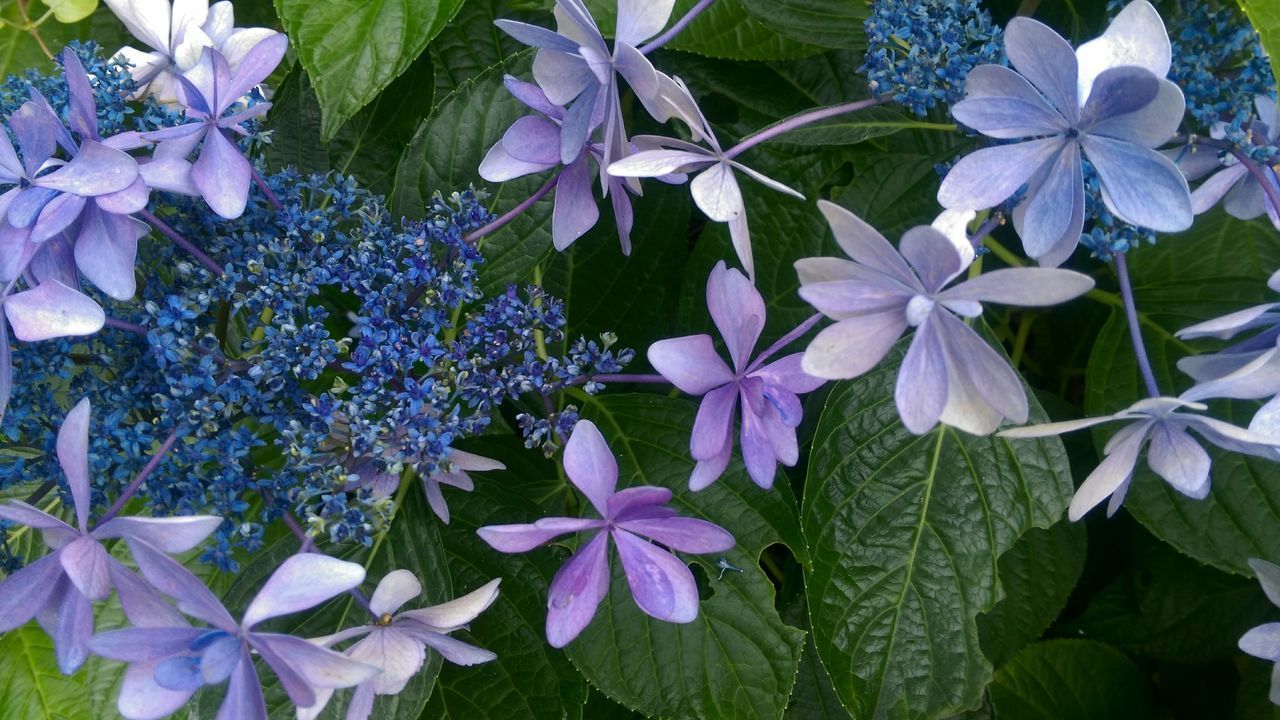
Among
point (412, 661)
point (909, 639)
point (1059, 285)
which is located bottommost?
point (909, 639)

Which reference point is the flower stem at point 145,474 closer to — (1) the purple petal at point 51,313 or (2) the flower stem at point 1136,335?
(1) the purple petal at point 51,313

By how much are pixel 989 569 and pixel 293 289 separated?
1.65 ft

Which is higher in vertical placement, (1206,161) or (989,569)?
(1206,161)

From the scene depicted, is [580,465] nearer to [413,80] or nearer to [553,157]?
[553,157]

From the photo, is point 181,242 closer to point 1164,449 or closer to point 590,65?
point 590,65

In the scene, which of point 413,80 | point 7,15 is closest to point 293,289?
point 413,80

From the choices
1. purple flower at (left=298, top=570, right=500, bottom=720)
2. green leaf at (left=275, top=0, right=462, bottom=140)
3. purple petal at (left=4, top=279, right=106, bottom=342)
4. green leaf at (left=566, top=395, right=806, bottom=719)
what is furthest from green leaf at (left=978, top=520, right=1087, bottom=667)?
purple petal at (left=4, top=279, right=106, bottom=342)

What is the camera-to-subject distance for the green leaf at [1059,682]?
1.00 metres

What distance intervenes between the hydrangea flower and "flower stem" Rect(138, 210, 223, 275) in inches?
6.0

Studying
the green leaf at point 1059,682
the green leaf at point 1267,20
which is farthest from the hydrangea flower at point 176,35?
the green leaf at point 1059,682

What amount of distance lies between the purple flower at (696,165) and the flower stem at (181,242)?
24cm

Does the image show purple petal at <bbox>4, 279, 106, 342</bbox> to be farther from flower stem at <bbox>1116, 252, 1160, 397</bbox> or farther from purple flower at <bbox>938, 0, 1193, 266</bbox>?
flower stem at <bbox>1116, 252, 1160, 397</bbox>

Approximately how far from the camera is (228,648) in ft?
1.54

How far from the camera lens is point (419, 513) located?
2.27 ft
